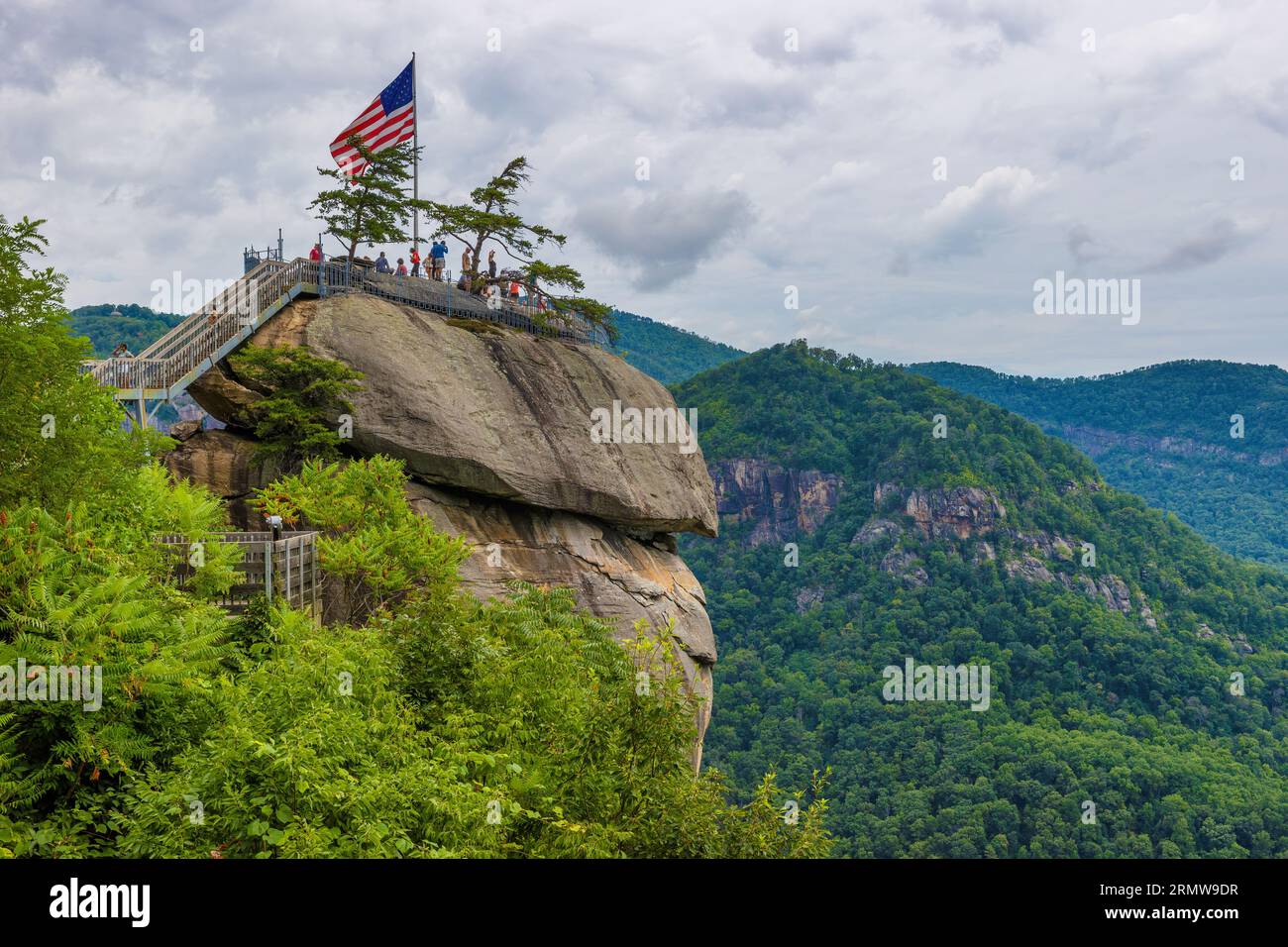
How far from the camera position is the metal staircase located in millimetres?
20625

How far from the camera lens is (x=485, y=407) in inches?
925

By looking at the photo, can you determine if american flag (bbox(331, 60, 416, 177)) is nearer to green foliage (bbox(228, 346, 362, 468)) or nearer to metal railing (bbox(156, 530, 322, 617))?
green foliage (bbox(228, 346, 362, 468))

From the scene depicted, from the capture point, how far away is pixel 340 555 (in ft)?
54.5

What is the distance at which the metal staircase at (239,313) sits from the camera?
20625 mm

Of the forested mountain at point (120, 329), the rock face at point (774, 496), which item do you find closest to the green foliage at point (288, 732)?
the forested mountain at point (120, 329)

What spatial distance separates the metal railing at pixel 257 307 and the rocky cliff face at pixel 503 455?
19.9 inches

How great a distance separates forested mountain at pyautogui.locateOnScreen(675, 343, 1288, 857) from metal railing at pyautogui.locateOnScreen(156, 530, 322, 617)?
2114 inches

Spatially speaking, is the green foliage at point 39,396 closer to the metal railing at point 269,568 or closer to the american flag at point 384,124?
the metal railing at point 269,568

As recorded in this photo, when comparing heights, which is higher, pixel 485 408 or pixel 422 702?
pixel 485 408

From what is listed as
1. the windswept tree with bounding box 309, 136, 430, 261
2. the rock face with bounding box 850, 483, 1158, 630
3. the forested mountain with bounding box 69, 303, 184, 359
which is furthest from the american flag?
the rock face with bounding box 850, 483, 1158, 630

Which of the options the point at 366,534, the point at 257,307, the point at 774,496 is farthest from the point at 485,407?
the point at 774,496

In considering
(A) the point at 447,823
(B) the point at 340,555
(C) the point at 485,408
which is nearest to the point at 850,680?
(C) the point at 485,408
